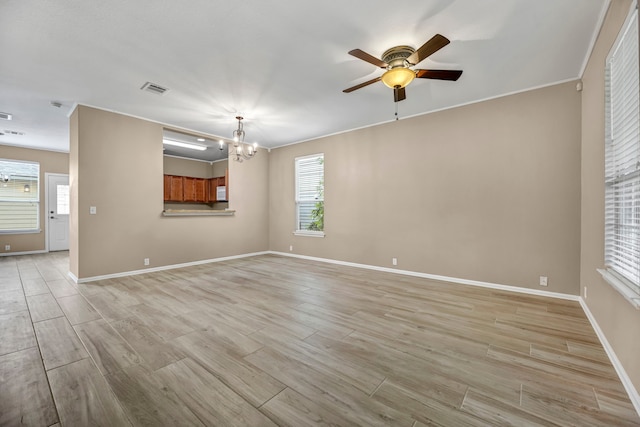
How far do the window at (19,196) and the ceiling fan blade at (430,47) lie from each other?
368 inches

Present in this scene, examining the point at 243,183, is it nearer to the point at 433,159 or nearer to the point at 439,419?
the point at 433,159

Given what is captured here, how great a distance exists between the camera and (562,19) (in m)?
2.30

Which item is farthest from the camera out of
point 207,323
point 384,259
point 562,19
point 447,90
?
point 384,259

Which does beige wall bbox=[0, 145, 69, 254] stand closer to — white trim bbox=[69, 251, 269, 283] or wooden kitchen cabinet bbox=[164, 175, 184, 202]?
wooden kitchen cabinet bbox=[164, 175, 184, 202]

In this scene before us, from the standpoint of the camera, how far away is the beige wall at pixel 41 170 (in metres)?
6.54

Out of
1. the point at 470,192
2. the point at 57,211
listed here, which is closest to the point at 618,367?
the point at 470,192

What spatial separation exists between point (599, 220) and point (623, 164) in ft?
2.37

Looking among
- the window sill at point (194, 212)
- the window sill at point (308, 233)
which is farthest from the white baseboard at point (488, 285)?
the window sill at point (194, 212)

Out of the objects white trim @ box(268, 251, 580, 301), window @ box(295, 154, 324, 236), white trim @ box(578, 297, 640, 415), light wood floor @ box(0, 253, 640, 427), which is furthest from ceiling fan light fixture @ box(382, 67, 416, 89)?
window @ box(295, 154, 324, 236)

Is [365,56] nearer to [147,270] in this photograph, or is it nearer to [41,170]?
[147,270]

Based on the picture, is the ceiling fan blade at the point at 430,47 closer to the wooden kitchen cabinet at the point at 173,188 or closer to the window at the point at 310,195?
the window at the point at 310,195

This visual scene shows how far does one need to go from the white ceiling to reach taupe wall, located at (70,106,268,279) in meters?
0.50

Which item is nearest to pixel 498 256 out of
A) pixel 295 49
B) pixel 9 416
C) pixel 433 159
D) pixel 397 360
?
pixel 433 159

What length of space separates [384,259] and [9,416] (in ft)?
15.1
